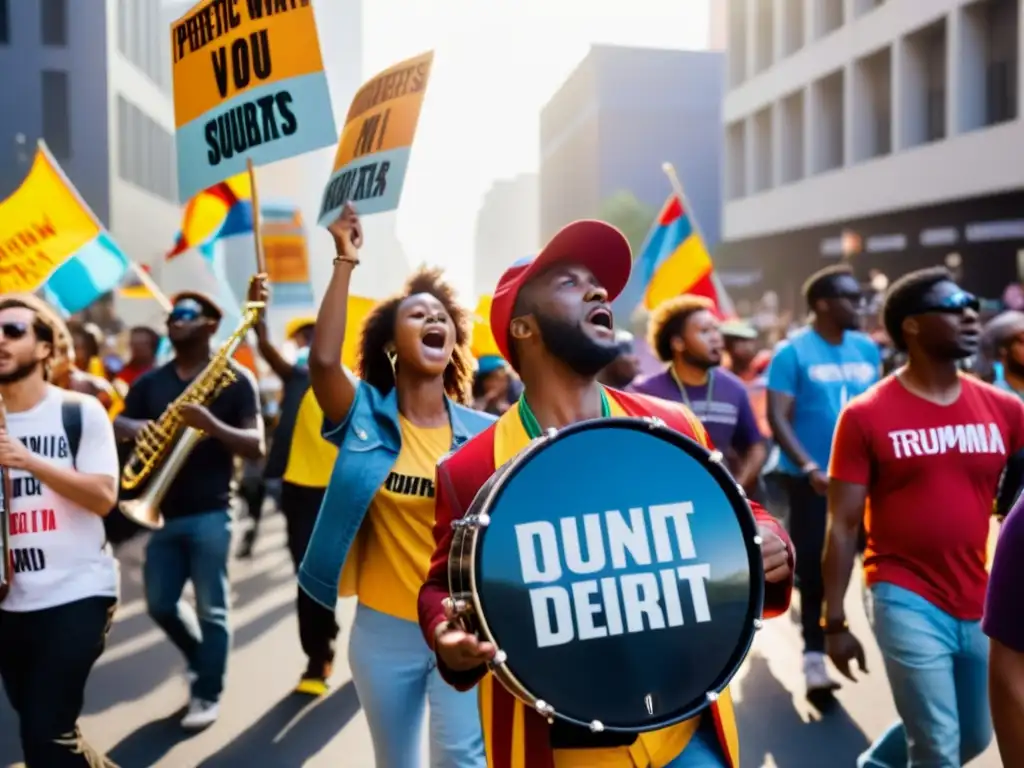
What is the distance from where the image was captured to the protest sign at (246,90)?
16.3 feet

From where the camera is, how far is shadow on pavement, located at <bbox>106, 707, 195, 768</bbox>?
5516 millimetres

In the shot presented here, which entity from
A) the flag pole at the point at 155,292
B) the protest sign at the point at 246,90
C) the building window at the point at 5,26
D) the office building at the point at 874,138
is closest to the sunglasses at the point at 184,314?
the flag pole at the point at 155,292

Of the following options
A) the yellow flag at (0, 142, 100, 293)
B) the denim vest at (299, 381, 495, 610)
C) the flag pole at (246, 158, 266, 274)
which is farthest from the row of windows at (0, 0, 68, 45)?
the denim vest at (299, 381, 495, 610)

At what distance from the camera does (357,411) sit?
13.2 feet

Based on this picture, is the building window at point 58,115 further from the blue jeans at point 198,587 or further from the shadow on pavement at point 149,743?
the shadow on pavement at point 149,743

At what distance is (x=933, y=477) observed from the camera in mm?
4043

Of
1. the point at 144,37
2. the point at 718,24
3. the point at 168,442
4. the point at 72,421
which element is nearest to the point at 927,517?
the point at 72,421

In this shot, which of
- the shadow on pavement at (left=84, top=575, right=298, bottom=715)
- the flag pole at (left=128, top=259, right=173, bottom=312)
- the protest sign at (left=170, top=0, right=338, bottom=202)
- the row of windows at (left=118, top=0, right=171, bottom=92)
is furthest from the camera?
the row of windows at (left=118, top=0, right=171, bottom=92)

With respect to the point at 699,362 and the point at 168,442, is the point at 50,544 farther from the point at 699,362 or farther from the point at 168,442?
the point at 699,362

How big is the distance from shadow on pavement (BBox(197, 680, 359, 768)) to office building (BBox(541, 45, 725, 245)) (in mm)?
74634

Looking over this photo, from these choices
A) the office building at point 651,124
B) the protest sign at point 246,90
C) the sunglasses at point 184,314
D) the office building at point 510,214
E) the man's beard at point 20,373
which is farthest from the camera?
the office building at point 510,214

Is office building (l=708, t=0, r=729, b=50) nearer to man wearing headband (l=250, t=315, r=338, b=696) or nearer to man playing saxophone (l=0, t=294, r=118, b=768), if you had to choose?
man wearing headband (l=250, t=315, r=338, b=696)

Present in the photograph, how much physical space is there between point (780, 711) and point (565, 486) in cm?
434

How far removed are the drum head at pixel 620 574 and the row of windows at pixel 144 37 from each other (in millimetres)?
40449
